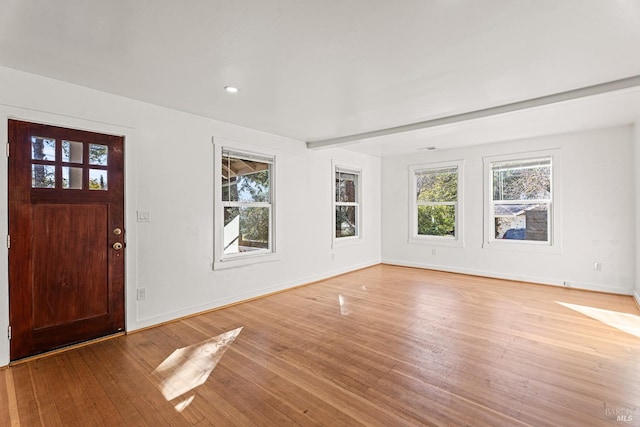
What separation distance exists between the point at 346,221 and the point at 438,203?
6.28 ft

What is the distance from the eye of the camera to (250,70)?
258 centimetres

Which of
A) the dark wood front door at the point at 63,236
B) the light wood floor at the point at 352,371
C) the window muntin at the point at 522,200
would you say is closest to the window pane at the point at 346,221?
the light wood floor at the point at 352,371

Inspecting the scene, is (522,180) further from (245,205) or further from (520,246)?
(245,205)

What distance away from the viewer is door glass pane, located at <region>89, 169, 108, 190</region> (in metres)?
2.99

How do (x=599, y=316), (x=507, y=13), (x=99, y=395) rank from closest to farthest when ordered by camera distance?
(x=507, y=13) → (x=99, y=395) → (x=599, y=316)

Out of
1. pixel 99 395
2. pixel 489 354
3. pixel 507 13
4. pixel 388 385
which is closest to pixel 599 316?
pixel 489 354

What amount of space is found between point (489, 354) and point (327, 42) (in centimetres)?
285

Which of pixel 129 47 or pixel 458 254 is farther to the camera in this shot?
pixel 458 254

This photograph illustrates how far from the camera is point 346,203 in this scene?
245 inches

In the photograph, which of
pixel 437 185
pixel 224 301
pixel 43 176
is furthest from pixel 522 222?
pixel 43 176

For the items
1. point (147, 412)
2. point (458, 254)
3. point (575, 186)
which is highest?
point (575, 186)

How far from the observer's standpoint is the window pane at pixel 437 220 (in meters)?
6.15

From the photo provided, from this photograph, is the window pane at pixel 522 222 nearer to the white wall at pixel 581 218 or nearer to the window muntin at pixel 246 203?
the white wall at pixel 581 218

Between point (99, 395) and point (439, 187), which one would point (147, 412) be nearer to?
point (99, 395)
